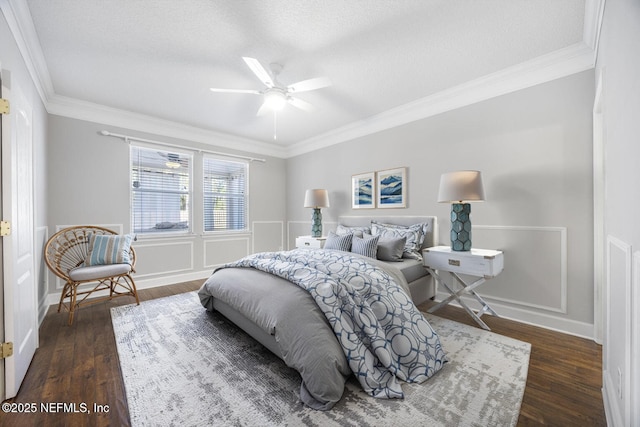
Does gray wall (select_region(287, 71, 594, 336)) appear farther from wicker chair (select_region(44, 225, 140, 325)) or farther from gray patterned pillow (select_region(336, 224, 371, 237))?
wicker chair (select_region(44, 225, 140, 325))

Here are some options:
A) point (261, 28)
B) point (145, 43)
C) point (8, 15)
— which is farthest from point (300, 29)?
point (8, 15)

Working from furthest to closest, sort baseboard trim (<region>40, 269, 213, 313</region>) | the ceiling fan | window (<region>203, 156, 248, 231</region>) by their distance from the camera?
window (<region>203, 156, 248, 231</region>) → baseboard trim (<region>40, 269, 213, 313</region>) → the ceiling fan

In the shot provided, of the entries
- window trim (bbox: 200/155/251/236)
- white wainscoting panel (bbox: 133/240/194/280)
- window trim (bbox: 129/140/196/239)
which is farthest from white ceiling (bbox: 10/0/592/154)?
white wainscoting panel (bbox: 133/240/194/280)

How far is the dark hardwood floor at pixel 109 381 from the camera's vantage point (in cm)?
146

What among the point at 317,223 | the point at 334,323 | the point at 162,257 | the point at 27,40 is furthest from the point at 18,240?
the point at 317,223

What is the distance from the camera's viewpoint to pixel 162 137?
4.19 metres

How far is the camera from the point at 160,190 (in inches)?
167

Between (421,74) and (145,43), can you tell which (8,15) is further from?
(421,74)

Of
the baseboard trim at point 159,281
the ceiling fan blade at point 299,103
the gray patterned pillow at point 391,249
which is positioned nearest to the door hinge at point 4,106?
the ceiling fan blade at point 299,103

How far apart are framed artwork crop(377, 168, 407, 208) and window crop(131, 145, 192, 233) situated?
318 cm

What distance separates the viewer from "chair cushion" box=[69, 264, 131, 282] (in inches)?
110

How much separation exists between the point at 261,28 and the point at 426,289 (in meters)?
3.18

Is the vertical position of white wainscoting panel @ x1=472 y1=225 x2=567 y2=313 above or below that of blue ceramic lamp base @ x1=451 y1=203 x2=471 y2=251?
below

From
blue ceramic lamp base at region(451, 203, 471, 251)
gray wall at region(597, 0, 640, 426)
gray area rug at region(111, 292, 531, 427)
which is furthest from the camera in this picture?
blue ceramic lamp base at region(451, 203, 471, 251)
